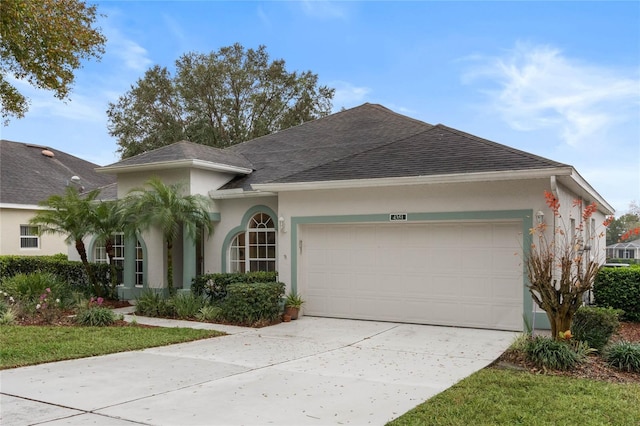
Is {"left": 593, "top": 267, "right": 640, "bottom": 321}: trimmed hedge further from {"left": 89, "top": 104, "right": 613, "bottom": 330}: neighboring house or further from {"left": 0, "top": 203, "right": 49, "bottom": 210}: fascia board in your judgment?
{"left": 0, "top": 203, "right": 49, "bottom": 210}: fascia board

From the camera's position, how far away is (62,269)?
57.6ft

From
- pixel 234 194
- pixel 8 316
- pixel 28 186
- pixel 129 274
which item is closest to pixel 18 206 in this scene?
pixel 28 186

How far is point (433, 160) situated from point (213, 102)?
25.2 metres

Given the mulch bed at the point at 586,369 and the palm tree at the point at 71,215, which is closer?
the mulch bed at the point at 586,369

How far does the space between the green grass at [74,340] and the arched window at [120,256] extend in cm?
514

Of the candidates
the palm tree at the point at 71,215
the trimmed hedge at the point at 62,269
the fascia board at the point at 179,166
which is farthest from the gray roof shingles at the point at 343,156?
the trimmed hedge at the point at 62,269

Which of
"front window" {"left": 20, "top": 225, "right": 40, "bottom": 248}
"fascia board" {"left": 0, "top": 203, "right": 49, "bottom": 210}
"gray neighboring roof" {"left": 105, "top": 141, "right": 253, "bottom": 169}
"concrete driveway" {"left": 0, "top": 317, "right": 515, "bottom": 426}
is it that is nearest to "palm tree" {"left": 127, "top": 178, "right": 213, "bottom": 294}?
"gray neighboring roof" {"left": 105, "top": 141, "right": 253, "bottom": 169}

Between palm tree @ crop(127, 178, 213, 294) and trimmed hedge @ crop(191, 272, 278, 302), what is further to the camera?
palm tree @ crop(127, 178, 213, 294)

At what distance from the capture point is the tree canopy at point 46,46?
39.5 ft

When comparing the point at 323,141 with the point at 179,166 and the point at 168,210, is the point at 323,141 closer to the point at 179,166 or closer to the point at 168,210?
the point at 179,166

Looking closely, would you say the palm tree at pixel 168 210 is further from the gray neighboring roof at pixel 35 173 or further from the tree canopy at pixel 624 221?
the tree canopy at pixel 624 221

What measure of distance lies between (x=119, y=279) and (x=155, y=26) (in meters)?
7.78

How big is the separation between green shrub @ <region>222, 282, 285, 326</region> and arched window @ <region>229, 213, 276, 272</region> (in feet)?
7.48

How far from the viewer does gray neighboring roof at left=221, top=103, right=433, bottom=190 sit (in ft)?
50.5
